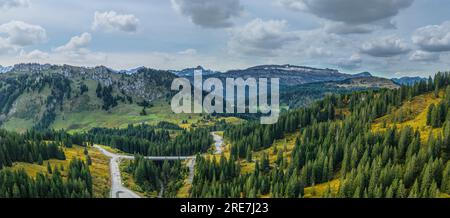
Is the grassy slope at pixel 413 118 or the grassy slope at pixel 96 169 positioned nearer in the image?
the grassy slope at pixel 96 169

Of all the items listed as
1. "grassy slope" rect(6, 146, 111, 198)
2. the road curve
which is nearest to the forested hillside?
the road curve

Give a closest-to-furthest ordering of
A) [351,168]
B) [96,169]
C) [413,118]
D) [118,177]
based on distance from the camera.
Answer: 1. [351,168]
2. [118,177]
3. [96,169]
4. [413,118]

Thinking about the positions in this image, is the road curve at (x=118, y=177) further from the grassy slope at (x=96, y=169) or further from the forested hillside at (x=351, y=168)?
Result: the forested hillside at (x=351, y=168)

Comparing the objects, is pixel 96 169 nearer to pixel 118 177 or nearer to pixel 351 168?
pixel 118 177

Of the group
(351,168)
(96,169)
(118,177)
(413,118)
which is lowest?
(118,177)

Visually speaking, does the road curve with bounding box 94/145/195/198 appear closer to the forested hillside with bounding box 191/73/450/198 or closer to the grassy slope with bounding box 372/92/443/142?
the forested hillside with bounding box 191/73/450/198

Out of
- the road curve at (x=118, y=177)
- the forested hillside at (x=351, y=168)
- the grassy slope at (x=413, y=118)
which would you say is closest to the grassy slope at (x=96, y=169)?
the road curve at (x=118, y=177)

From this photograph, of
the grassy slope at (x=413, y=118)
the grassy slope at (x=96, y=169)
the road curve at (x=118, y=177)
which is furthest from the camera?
the grassy slope at (x=413, y=118)

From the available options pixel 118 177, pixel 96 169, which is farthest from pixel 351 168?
pixel 96 169

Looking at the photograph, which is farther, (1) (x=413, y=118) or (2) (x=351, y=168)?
(1) (x=413, y=118)

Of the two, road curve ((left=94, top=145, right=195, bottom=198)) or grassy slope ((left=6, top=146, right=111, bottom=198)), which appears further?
grassy slope ((left=6, top=146, right=111, bottom=198))
